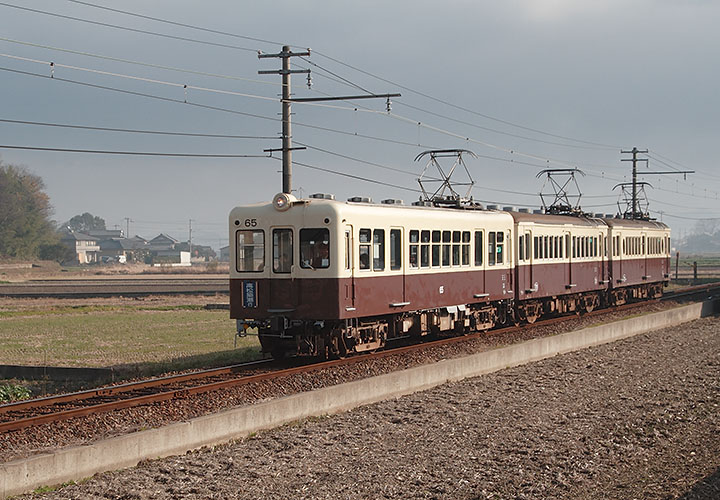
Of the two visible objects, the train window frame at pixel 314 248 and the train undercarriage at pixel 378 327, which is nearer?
the train window frame at pixel 314 248

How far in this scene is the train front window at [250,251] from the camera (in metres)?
17.3

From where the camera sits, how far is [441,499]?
28.9 ft

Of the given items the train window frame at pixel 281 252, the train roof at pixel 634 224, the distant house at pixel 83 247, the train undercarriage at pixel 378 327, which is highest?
the distant house at pixel 83 247

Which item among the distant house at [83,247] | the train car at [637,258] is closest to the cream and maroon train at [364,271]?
the train car at [637,258]

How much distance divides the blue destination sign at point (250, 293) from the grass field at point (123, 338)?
72.7 inches

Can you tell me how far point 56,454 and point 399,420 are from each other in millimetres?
5168

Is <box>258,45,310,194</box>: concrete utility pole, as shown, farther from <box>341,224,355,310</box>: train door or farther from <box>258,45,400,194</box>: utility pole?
<box>341,224,355,310</box>: train door

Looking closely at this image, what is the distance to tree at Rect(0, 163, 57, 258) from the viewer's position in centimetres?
12212

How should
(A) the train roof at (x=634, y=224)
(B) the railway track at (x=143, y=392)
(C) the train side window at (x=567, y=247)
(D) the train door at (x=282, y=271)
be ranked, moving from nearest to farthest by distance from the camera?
(B) the railway track at (x=143, y=392) → (D) the train door at (x=282, y=271) → (C) the train side window at (x=567, y=247) → (A) the train roof at (x=634, y=224)

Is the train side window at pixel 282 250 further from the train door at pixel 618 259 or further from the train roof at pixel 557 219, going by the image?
the train door at pixel 618 259

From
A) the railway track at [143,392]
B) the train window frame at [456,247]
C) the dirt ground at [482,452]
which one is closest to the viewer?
the dirt ground at [482,452]

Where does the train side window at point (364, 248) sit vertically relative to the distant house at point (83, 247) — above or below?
below

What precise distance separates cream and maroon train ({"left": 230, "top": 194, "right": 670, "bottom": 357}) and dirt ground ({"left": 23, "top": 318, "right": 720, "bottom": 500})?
2784mm

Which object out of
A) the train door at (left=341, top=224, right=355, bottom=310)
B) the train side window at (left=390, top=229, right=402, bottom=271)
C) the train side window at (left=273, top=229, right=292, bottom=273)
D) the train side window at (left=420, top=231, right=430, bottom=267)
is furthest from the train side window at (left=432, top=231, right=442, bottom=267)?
the train side window at (left=273, top=229, right=292, bottom=273)
